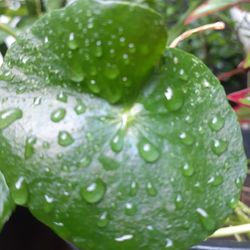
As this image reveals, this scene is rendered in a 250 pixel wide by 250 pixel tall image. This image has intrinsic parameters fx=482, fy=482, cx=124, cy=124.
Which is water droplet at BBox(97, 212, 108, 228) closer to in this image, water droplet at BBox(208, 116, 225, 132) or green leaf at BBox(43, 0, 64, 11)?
water droplet at BBox(208, 116, 225, 132)

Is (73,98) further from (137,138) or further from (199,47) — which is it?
(199,47)

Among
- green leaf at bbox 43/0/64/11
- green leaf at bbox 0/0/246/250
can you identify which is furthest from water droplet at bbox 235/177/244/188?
green leaf at bbox 43/0/64/11

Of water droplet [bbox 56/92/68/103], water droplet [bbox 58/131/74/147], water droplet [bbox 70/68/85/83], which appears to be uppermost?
water droplet [bbox 70/68/85/83]

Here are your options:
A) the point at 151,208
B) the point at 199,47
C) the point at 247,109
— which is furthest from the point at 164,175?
the point at 199,47

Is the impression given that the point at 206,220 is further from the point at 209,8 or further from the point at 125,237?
the point at 209,8

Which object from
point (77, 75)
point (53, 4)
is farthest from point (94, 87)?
point (53, 4)

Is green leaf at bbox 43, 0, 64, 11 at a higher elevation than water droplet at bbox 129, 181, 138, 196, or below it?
below
